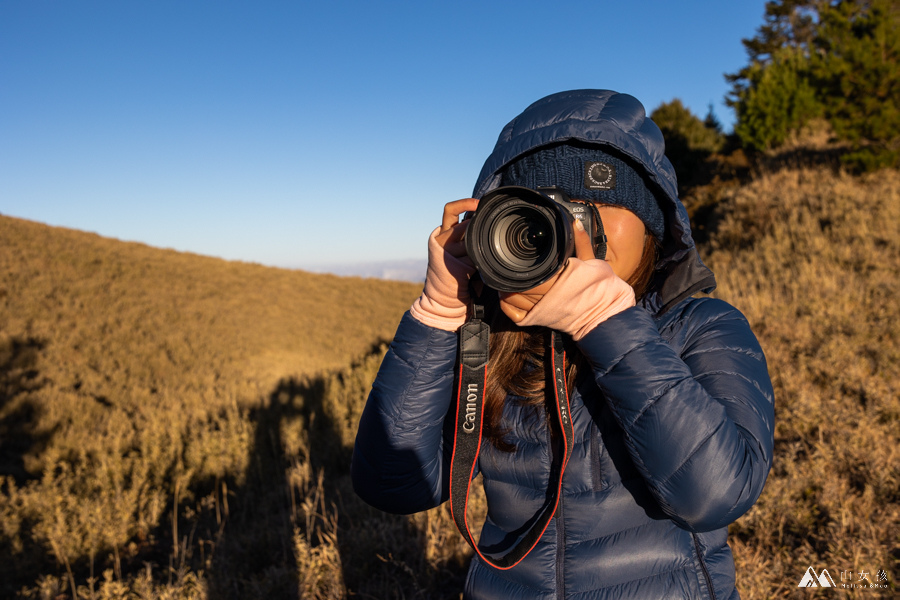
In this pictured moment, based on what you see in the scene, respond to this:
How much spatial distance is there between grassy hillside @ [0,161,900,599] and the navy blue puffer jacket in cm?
138

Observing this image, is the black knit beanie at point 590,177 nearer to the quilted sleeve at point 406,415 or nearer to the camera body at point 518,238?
the camera body at point 518,238

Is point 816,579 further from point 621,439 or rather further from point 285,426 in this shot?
point 285,426

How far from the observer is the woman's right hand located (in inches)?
41.2

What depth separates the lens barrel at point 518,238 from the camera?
933 millimetres

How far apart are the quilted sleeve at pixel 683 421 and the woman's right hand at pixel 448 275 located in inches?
11.1

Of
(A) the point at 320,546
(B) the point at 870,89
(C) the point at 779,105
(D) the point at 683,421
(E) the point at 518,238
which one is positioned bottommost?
(A) the point at 320,546

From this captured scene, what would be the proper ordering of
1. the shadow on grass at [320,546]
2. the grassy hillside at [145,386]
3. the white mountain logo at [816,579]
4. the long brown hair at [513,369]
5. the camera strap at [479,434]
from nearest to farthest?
the camera strap at [479,434] < the long brown hair at [513,369] < the white mountain logo at [816,579] < the shadow on grass at [320,546] < the grassy hillside at [145,386]

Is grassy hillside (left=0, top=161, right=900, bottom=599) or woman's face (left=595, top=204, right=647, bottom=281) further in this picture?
grassy hillside (left=0, top=161, right=900, bottom=599)

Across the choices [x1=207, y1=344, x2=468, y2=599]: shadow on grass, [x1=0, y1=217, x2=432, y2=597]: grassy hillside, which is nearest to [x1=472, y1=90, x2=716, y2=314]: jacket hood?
[x1=207, y1=344, x2=468, y2=599]: shadow on grass

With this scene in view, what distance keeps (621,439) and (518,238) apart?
0.52 meters

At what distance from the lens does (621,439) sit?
43.6 inches

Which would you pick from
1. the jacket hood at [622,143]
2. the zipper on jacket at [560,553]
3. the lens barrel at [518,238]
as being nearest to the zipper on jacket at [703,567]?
the zipper on jacket at [560,553]

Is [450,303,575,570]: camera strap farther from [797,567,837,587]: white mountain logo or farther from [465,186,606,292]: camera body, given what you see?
[797,567,837,587]: white mountain logo

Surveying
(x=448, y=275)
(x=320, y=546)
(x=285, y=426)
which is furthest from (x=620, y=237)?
A: (x=285, y=426)
